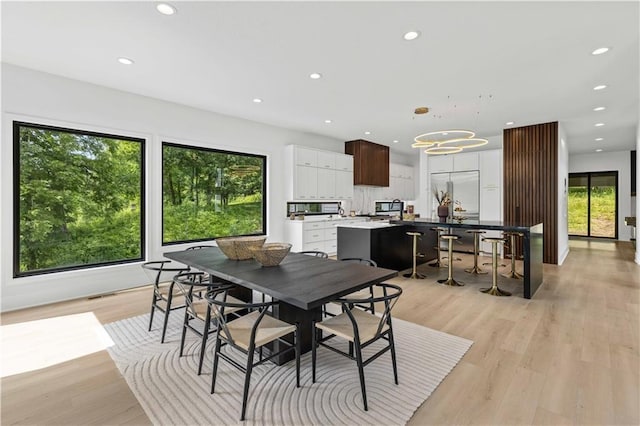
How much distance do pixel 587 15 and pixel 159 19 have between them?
142 inches

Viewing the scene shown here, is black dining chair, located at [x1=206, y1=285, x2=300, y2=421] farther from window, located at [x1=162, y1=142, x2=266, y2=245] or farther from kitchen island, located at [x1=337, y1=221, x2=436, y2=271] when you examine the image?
window, located at [x1=162, y1=142, x2=266, y2=245]

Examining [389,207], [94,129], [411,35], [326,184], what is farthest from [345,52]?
[389,207]

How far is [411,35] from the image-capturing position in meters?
2.85

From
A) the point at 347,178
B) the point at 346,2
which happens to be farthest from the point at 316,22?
the point at 347,178

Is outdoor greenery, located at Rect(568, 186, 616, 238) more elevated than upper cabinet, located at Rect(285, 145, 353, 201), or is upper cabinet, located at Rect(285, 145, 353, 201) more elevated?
upper cabinet, located at Rect(285, 145, 353, 201)

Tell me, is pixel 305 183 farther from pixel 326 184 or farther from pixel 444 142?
pixel 444 142

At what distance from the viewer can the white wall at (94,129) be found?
11.4 ft

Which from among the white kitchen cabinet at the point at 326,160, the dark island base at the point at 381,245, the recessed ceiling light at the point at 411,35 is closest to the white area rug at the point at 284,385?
the dark island base at the point at 381,245

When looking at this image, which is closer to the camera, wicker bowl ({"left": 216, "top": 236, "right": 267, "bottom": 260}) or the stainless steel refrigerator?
wicker bowl ({"left": 216, "top": 236, "right": 267, "bottom": 260})

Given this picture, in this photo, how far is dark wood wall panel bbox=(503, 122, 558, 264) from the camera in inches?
234

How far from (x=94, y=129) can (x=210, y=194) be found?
190cm

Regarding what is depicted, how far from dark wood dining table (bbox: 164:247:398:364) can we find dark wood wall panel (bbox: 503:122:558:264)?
5.29 meters

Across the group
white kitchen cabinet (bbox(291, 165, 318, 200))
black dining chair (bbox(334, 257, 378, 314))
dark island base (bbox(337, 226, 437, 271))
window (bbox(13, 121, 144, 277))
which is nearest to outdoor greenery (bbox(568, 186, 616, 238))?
dark island base (bbox(337, 226, 437, 271))

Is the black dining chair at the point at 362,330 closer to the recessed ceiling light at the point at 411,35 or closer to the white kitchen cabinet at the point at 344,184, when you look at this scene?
the recessed ceiling light at the point at 411,35
